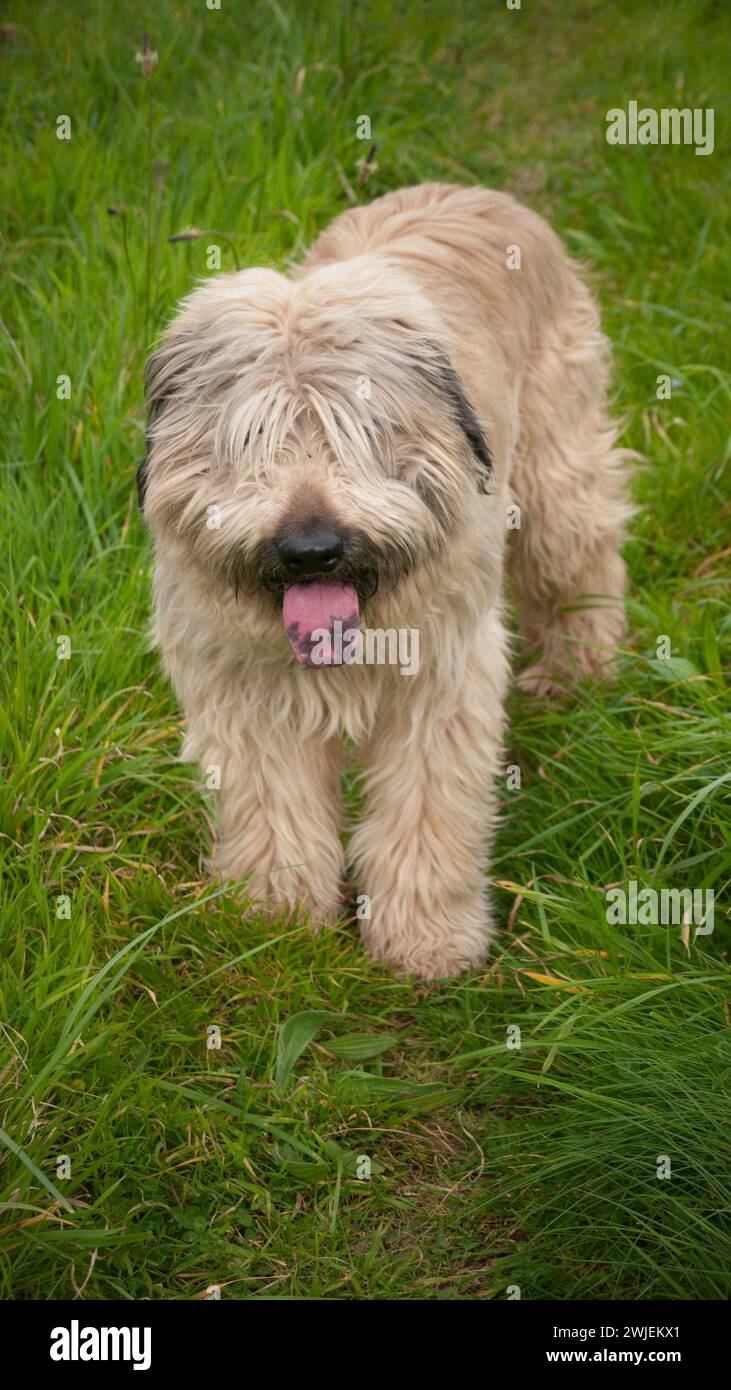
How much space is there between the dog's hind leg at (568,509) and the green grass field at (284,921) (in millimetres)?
183

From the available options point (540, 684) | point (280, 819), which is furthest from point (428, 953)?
point (540, 684)

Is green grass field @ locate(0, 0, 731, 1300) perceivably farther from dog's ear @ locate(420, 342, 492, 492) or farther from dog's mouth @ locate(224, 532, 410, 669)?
dog's ear @ locate(420, 342, 492, 492)

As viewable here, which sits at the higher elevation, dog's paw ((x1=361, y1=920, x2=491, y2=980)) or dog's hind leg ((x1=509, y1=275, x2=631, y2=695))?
dog's hind leg ((x1=509, y1=275, x2=631, y2=695))

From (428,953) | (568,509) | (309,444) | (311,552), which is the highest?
(568,509)

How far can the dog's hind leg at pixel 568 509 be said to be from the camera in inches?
165

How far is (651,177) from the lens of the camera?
6188 millimetres

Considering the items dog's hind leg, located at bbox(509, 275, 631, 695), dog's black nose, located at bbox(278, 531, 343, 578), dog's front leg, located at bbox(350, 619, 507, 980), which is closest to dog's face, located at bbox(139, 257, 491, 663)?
dog's black nose, located at bbox(278, 531, 343, 578)

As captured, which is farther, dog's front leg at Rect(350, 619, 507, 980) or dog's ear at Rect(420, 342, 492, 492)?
dog's front leg at Rect(350, 619, 507, 980)

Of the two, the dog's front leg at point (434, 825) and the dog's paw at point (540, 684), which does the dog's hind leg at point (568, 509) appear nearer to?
the dog's paw at point (540, 684)

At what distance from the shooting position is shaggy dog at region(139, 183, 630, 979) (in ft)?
9.54

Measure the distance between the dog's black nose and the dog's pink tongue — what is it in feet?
0.33

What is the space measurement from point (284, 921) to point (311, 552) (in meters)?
1.12

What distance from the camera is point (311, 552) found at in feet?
9.18

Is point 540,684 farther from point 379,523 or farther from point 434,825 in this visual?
point 379,523
